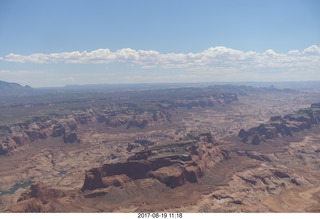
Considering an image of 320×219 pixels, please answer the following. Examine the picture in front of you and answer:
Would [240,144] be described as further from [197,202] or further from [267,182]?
[197,202]

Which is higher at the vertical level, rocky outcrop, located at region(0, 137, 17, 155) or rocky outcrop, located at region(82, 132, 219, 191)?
rocky outcrop, located at region(82, 132, 219, 191)

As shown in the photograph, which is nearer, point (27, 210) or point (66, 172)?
point (27, 210)

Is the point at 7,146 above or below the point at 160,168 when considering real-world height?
below

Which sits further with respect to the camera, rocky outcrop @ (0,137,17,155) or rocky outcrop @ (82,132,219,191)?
rocky outcrop @ (0,137,17,155)

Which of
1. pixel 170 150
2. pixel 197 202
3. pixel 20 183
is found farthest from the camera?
pixel 20 183

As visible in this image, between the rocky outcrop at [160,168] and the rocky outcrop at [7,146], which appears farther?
the rocky outcrop at [7,146]

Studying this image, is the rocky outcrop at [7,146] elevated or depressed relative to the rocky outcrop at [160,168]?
depressed

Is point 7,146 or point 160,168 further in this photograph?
point 7,146
